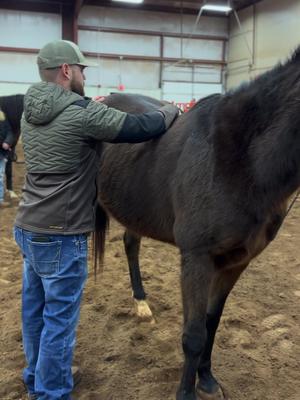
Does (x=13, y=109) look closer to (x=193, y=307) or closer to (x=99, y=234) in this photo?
(x=99, y=234)

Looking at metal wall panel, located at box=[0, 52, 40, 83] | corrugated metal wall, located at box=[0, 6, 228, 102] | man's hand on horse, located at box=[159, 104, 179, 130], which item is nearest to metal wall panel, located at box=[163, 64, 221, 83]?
corrugated metal wall, located at box=[0, 6, 228, 102]

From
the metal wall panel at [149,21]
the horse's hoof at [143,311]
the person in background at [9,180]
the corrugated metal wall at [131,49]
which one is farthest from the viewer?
the metal wall panel at [149,21]

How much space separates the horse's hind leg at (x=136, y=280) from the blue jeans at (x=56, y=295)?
1196 millimetres

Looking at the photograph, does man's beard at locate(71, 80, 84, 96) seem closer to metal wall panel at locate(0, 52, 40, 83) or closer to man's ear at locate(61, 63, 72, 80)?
man's ear at locate(61, 63, 72, 80)

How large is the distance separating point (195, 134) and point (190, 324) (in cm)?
103

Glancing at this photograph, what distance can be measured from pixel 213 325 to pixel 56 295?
1084 millimetres

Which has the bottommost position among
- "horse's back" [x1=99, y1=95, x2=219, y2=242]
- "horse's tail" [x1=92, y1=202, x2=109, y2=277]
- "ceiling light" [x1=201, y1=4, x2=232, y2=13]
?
"horse's tail" [x1=92, y1=202, x2=109, y2=277]

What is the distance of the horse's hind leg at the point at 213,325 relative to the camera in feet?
8.32

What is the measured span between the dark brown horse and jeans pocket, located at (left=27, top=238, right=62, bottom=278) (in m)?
0.65

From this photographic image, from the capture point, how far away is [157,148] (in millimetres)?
2705

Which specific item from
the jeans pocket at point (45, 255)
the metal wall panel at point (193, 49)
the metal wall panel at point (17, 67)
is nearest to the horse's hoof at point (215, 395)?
the jeans pocket at point (45, 255)

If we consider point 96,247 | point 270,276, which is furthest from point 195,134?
point 270,276

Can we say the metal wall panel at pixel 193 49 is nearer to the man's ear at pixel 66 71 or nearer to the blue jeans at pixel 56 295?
the man's ear at pixel 66 71

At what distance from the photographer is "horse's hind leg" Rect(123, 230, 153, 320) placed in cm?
342
